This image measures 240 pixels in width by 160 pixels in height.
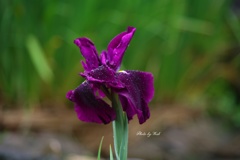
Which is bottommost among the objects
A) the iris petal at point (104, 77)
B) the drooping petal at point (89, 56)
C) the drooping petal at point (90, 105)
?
the drooping petal at point (90, 105)

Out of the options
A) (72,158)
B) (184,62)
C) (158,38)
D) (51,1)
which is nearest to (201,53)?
(184,62)

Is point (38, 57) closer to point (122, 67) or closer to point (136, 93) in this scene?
point (122, 67)

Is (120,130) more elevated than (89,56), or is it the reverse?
(89,56)

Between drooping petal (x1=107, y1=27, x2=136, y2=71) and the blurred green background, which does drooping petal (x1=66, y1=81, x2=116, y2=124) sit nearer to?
drooping petal (x1=107, y1=27, x2=136, y2=71)

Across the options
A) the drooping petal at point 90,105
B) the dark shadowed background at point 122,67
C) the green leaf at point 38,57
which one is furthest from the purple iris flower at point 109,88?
the green leaf at point 38,57

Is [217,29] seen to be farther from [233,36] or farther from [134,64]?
[134,64]

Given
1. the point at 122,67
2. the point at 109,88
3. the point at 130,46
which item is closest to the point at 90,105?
the point at 109,88

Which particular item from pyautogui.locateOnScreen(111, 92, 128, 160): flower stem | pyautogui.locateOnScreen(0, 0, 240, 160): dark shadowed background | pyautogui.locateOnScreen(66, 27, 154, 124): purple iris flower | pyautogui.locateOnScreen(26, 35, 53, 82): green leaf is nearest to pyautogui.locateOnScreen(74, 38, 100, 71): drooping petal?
pyautogui.locateOnScreen(66, 27, 154, 124): purple iris flower

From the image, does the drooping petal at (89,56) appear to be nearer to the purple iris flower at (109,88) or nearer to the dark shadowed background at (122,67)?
the purple iris flower at (109,88)
